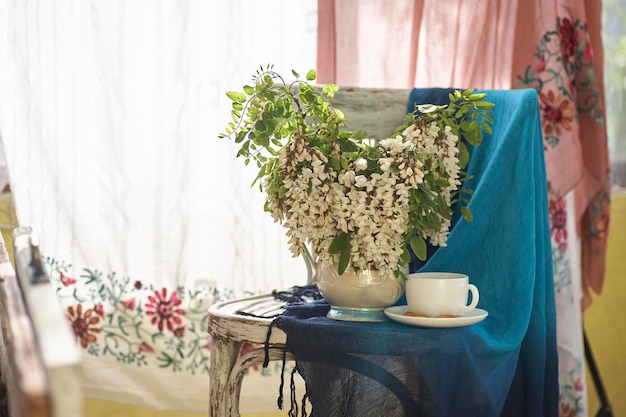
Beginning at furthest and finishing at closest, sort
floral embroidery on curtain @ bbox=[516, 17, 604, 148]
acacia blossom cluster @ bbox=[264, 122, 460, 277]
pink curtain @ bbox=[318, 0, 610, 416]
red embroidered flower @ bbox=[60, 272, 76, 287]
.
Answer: floral embroidery on curtain @ bbox=[516, 17, 604, 148], pink curtain @ bbox=[318, 0, 610, 416], red embroidered flower @ bbox=[60, 272, 76, 287], acacia blossom cluster @ bbox=[264, 122, 460, 277]

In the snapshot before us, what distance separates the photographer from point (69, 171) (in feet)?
5.27

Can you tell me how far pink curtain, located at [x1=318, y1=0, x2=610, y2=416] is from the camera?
68.4 inches

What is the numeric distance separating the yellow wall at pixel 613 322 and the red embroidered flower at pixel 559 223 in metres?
0.54

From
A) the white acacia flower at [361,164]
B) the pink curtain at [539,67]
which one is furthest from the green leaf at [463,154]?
the pink curtain at [539,67]

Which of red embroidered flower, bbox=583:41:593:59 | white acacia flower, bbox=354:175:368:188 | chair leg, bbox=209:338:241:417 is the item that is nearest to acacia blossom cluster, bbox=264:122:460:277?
white acacia flower, bbox=354:175:368:188

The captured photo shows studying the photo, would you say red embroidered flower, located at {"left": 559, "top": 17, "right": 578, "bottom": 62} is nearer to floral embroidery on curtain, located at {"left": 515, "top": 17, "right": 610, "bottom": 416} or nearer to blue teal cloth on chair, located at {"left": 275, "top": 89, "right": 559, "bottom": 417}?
floral embroidery on curtain, located at {"left": 515, "top": 17, "right": 610, "bottom": 416}

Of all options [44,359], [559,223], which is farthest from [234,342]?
[559,223]

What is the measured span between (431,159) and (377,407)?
0.35 m

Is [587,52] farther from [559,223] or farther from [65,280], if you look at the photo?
[65,280]

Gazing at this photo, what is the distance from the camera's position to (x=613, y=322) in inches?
95.7

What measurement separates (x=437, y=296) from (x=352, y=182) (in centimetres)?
19

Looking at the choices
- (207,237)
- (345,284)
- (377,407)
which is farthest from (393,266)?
(207,237)

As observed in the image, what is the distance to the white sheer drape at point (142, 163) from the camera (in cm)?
158

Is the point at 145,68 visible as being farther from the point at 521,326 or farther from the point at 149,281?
the point at 521,326
